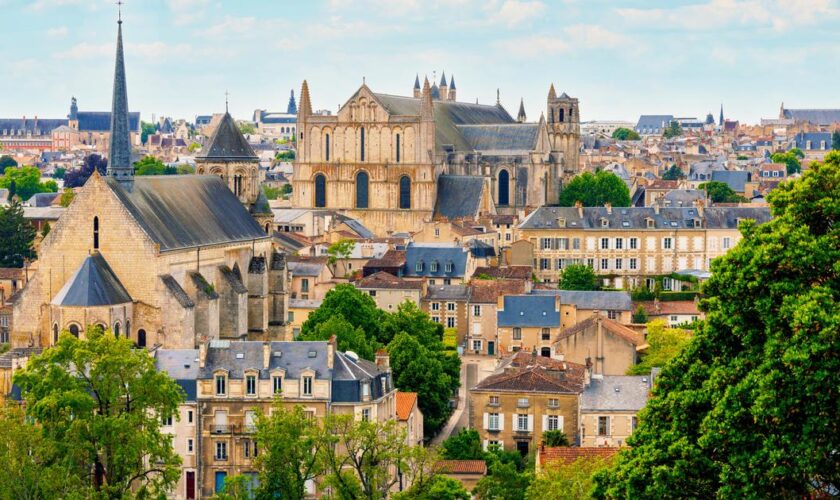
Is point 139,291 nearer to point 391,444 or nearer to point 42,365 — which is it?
point 42,365

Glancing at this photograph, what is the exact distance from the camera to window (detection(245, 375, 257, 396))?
51219 millimetres

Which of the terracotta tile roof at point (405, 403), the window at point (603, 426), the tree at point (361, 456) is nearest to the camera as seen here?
the tree at point (361, 456)

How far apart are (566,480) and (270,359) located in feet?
47.2

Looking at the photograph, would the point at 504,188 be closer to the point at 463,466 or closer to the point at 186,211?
the point at 186,211

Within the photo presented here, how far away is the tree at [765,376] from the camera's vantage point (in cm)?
2542

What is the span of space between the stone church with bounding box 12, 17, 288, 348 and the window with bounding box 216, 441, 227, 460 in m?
12.2

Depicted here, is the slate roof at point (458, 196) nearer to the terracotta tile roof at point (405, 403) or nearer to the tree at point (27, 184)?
the tree at point (27, 184)

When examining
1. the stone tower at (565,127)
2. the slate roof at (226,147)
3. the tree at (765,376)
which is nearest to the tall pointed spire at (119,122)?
the slate roof at (226,147)

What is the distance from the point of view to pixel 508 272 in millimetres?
89375

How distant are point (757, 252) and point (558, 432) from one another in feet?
95.3

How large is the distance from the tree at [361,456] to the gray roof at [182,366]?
302 inches

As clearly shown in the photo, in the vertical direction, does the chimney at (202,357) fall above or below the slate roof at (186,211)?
below

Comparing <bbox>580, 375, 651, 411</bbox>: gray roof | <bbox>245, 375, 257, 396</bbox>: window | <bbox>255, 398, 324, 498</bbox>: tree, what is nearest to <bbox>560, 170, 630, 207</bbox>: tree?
<bbox>580, 375, 651, 411</bbox>: gray roof

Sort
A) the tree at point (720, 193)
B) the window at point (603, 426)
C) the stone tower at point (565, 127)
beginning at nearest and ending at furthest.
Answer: the window at point (603, 426)
the tree at point (720, 193)
the stone tower at point (565, 127)
